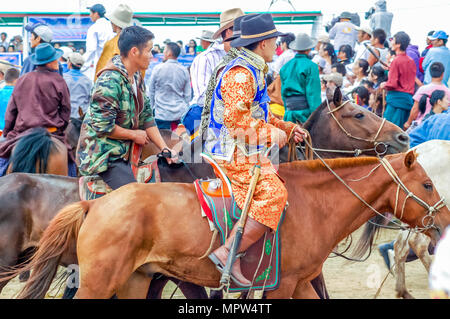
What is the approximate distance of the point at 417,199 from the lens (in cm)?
429

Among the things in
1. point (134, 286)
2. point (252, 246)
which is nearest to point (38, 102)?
point (134, 286)

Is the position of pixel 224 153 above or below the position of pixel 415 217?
above

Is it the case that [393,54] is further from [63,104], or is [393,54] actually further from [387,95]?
[63,104]

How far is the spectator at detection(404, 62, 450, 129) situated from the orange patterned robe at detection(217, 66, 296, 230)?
545 centimetres

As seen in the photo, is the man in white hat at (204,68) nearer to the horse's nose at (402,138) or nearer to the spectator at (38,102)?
the spectator at (38,102)

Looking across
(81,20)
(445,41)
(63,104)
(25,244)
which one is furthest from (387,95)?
(81,20)

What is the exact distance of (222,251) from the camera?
405 centimetres

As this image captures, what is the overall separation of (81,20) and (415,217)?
15.1m

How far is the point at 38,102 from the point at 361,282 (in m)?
4.40

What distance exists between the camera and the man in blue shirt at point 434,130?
6.95 metres

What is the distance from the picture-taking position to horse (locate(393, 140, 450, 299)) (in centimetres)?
443

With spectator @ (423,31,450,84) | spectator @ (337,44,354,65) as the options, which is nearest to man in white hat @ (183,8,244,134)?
spectator @ (423,31,450,84)

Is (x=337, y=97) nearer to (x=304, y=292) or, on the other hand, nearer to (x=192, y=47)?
(x=304, y=292)

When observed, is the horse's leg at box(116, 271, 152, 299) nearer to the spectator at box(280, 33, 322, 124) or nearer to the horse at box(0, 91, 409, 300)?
the horse at box(0, 91, 409, 300)
